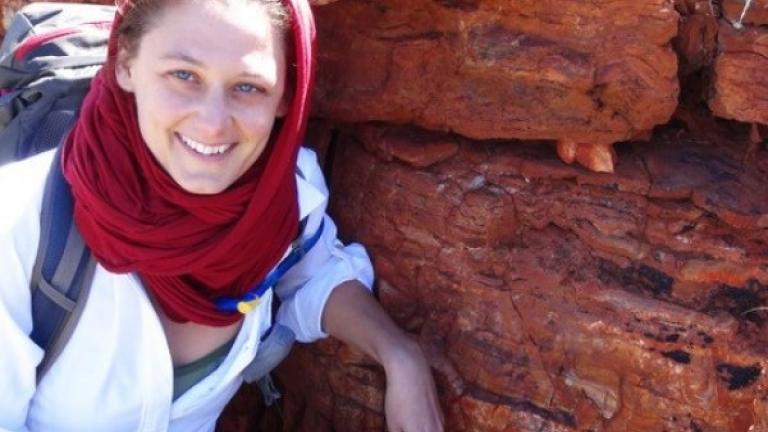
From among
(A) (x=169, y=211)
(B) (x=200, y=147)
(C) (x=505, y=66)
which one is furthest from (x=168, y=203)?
(C) (x=505, y=66)

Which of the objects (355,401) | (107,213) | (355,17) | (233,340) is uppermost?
(355,17)

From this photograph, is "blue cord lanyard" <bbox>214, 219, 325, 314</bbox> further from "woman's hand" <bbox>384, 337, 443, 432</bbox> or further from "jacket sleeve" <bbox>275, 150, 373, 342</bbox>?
"woman's hand" <bbox>384, 337, 443, 432</bbox>

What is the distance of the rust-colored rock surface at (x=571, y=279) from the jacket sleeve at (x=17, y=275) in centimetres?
122

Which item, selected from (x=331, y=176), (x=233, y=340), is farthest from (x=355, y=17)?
(x=233, y=340)

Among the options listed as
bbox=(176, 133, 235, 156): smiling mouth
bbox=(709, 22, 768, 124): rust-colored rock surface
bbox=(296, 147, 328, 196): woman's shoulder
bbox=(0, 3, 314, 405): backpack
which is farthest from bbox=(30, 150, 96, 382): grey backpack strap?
bbox=(709, 22, 768, 124): rust-colored rock surface

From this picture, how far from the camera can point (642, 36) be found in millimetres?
2816

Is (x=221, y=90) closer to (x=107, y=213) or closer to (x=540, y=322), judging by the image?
→ (x=107, y=213)

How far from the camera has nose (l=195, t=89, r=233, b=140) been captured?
2227mm

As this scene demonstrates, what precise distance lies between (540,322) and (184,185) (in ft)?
4.03

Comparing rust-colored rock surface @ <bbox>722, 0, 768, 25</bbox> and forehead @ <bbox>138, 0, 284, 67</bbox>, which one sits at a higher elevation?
rust-colored rock surface @ <bbox>722, 0, 768, 25</bbox>

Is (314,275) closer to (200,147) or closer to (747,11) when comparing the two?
(200,147)

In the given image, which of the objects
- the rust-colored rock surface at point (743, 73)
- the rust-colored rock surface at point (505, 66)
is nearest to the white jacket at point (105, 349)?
the rust-colored rock surface at point (505, 66)

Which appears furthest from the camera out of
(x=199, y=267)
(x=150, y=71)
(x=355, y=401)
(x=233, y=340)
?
(x=355, y=401)

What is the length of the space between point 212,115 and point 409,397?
1.07 m
